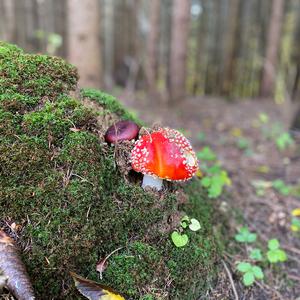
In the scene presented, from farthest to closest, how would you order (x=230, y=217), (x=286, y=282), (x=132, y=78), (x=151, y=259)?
(x=132, y=78), (x=230, y=217), (x=286, y=282), (x=151, y=259)

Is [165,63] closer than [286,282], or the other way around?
[286,282]

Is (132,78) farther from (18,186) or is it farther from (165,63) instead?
(18,186)

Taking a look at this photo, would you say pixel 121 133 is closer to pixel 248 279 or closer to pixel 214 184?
pixel 214 184

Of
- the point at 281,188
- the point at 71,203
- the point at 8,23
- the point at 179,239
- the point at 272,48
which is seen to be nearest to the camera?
the point at 71,203

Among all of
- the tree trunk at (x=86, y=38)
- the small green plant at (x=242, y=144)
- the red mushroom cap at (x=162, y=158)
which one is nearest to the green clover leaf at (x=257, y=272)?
the red mushroom cap at (x=162, y=158)

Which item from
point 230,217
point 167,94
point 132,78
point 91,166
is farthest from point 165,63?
point 91,166

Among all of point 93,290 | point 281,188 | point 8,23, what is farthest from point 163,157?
point 8,23

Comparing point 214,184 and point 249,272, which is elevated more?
point 214,184

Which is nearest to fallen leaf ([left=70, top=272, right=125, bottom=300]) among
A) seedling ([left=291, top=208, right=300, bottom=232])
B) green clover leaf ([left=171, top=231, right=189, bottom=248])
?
green clover leaf ([left=171, top=231, right=189, bottom=248])
